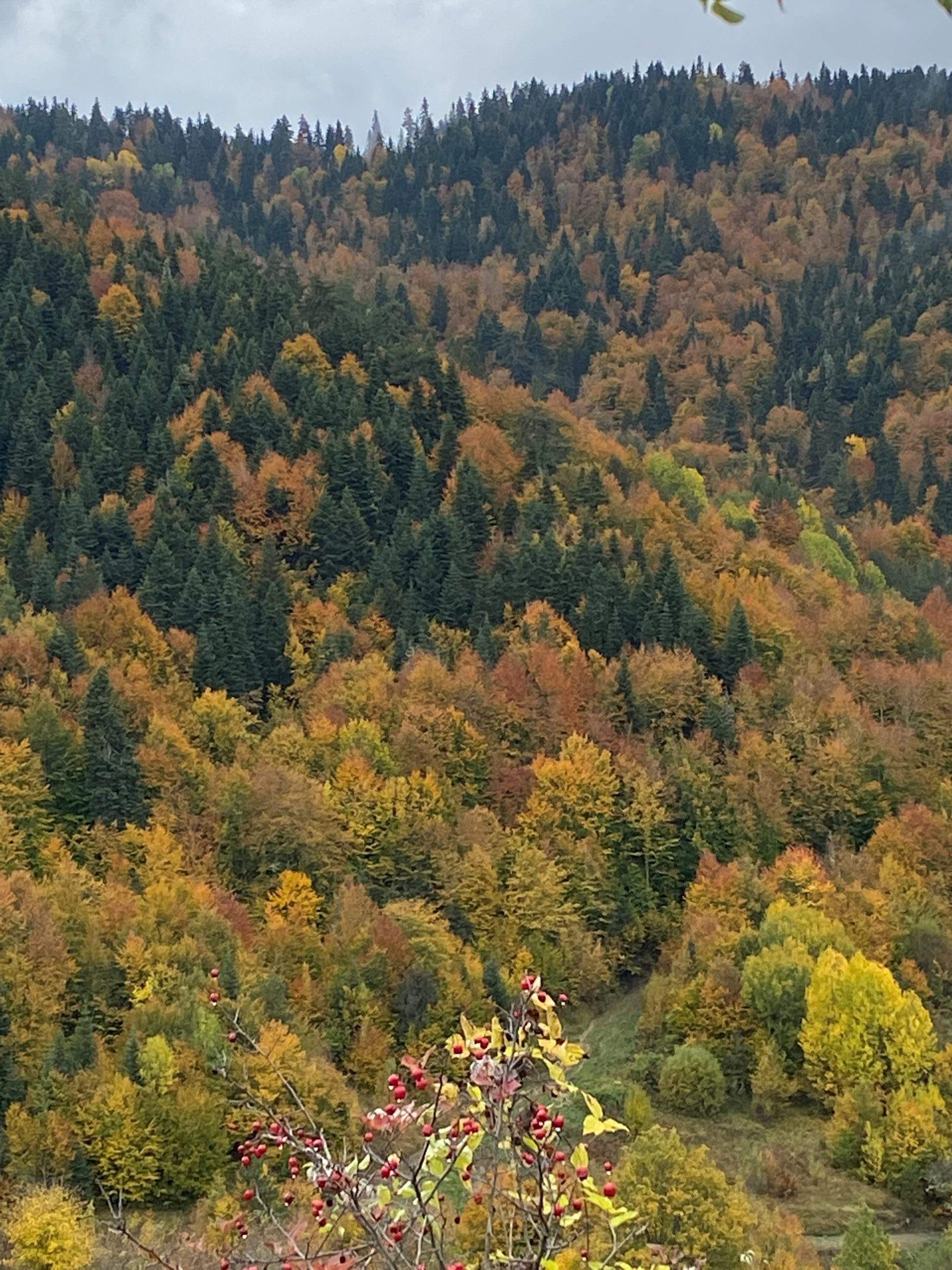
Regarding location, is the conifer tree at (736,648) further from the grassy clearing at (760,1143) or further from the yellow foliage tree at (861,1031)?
the yellow foliage tree at (861,1031)

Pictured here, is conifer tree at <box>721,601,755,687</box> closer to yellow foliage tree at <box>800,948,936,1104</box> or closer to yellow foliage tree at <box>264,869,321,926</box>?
yellow foliage tree at <box>800,948,936,1104</box>

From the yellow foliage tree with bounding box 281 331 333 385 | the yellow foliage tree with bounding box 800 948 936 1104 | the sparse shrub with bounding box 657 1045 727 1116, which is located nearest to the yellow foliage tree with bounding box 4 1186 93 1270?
the sparse shrub with bounding box 657 1045 727 1116

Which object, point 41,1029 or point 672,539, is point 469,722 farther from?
point 41,1029

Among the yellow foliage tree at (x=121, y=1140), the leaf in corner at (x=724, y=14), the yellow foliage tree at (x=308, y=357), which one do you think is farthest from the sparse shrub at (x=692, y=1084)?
the yellow foliage tree at (x=308, y=357)

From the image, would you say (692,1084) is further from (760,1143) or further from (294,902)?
(294,902)

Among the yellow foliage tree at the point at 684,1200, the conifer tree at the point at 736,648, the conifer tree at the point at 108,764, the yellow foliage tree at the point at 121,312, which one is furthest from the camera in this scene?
the yellow foliage tree at the point at 121,312

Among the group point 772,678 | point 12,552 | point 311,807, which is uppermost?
point 12,552

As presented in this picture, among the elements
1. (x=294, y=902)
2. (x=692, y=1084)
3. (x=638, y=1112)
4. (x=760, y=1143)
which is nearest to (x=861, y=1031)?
(x=760, y=1143)

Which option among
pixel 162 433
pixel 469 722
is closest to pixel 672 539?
pixel 469 722
